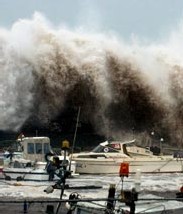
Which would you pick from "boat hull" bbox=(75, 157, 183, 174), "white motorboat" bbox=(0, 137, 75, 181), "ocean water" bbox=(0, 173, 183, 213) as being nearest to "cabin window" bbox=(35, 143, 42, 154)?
"white motorboat" bbox=(0, 137, 75, 181)

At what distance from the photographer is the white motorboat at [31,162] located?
2579 centimetres

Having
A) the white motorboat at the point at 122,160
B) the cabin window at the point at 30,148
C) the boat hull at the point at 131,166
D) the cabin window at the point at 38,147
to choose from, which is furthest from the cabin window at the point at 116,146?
the cabin window at the point at 30,148

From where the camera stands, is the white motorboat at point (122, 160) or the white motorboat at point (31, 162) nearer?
the white motorboat at point (31, 162)

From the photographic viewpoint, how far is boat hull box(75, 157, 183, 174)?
31.8m

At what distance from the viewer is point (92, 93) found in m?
54.1

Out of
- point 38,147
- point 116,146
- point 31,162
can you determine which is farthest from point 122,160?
point 31,162

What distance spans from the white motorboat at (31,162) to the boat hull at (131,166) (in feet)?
5.34

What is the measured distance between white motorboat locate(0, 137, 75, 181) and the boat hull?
64.0 inches

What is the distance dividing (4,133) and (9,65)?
665cm

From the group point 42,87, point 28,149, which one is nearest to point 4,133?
point 42,87

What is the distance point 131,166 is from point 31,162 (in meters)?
6.87

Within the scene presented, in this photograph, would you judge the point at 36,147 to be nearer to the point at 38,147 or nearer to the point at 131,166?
the point at 38,147

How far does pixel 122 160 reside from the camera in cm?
3272

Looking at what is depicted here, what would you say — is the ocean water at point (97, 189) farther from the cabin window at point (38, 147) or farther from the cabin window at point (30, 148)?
the cabin window at point (30, 148)
